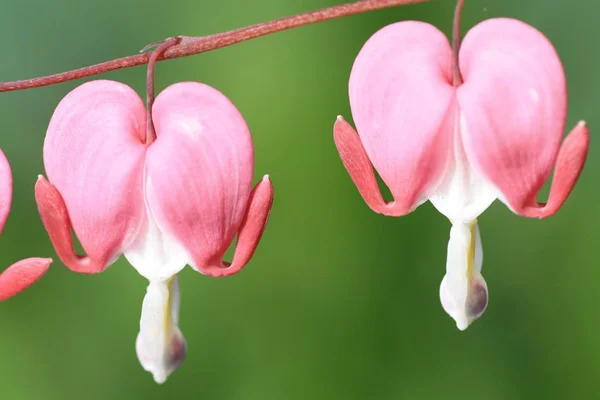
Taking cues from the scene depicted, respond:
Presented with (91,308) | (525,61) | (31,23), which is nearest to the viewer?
(525,61)

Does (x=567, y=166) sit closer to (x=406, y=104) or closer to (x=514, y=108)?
(x=514, y=108)

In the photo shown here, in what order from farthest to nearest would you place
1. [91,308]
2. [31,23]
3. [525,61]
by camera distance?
[31,23] < [91,308] < [525,61]

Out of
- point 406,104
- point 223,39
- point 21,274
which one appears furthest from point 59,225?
point 406,104

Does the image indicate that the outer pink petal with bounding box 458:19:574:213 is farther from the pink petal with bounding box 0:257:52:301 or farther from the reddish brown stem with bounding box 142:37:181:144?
the pink petal with bounding box 0:257:52:301

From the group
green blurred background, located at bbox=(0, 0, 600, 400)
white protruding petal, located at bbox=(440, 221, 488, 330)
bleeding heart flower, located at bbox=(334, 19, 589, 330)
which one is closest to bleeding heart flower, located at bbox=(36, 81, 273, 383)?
bleeding heart flower, located at bbox=(334, 19, 589, 330)

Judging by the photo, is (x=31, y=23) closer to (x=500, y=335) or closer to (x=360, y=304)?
(x=360, y=304)

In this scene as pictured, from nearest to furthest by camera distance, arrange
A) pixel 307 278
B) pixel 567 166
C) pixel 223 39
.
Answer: pixel 567 166 → pixel 223 39 → pixel 307 278

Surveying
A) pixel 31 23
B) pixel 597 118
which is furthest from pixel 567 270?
pixel 31 23
